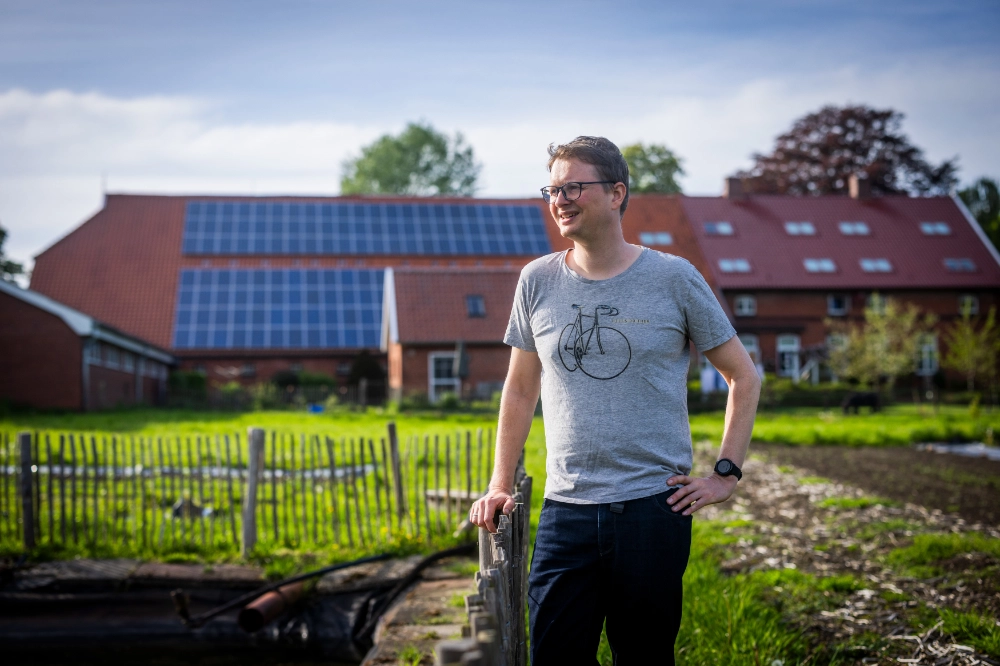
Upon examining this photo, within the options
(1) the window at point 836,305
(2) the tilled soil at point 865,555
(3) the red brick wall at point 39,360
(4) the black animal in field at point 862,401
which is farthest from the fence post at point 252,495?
(1) the window at point 836,305

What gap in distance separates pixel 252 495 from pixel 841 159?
153 ft

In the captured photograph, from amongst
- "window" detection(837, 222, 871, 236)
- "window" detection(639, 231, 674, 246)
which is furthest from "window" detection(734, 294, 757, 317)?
"window" detection(837, 222, 871, 236)

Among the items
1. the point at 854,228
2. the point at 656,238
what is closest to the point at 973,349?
the point at 854,228

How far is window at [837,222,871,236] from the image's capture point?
140ft

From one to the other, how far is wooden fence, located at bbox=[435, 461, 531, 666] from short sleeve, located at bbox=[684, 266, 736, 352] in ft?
2.94

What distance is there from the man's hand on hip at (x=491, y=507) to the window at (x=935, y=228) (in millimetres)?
44260

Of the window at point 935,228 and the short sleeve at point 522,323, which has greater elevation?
the window at point 935,228

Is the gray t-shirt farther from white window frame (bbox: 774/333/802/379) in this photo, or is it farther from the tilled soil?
white window frame (bbox: 774/333/802/379)

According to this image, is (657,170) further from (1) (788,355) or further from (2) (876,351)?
(2) (876,351)

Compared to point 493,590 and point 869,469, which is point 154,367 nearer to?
point 869,469

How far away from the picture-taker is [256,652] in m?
7.27

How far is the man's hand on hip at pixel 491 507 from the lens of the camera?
3193mm

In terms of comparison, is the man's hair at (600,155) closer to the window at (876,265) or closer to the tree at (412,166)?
the window at (876,265)

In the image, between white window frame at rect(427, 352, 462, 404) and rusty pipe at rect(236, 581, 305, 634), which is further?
white window frame at rect(427, 352, 462, 404)
